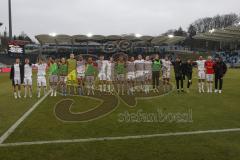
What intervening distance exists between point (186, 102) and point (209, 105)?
1.30 m

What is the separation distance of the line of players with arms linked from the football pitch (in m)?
3.76

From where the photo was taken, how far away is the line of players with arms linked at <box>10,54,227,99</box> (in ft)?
64.6

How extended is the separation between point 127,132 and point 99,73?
10.3 meters

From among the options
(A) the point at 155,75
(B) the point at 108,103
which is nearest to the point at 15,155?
(B) the point at 108,103

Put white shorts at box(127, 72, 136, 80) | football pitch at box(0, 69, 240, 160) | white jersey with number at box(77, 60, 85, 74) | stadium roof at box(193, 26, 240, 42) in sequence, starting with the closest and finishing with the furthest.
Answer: football pitch at box(0, 69, 240, 160), white jersey with number at box(77, 60, 85, 74), white shorts at box(127, 72, 136, 80), stadium roof at box(193, 26, 240, 42)

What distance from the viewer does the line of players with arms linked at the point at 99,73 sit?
775 inches

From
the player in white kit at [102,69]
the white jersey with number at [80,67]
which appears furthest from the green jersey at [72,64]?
the player in white kit at [102,69]

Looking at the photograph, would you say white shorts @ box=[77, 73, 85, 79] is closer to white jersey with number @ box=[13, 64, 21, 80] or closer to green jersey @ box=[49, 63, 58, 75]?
green jersey @ box=[49, 63, 58, 75]

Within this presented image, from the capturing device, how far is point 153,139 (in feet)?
30.3

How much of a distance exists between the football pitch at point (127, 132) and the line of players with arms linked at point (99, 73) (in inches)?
148

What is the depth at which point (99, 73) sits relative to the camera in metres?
20.2
